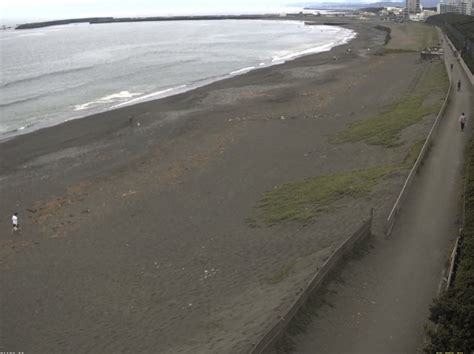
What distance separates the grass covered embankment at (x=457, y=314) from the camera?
7988mm

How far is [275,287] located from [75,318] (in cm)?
555

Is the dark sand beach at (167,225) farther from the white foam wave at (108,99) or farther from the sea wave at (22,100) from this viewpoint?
the sea wave at (22,100)

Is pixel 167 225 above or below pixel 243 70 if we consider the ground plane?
below

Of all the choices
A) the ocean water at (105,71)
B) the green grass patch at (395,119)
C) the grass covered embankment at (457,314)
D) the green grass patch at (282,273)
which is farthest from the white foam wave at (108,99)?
the grass covered embankment at (457,314)

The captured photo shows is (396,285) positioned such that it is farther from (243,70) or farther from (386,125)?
(243,70)

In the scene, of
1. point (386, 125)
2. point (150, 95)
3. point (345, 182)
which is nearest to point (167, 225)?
point (345, 182)

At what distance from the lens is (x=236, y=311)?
461 inches

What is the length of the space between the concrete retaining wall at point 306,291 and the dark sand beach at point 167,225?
2.32ft

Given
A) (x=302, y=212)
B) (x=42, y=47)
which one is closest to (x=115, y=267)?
(x=302, y=212)

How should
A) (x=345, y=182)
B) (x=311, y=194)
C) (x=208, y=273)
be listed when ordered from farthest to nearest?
(x=345, y=182), (x=311, y=194), (x=208, y=273)

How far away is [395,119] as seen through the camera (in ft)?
96.9

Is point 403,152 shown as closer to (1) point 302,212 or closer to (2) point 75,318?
(1) point 302,212

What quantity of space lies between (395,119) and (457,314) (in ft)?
74.3

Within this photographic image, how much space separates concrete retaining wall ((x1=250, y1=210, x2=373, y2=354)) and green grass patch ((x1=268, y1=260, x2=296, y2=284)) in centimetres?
172
